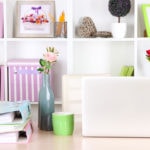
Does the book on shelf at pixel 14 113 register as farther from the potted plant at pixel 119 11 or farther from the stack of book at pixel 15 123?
the potted plant at pixel 119 11

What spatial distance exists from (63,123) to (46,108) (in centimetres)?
19

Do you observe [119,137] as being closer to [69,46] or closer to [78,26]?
[69,46]

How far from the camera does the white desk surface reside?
1.58 metres

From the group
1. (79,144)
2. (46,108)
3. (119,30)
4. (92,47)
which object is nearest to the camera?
(79,144)

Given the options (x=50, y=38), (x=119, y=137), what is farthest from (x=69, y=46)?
(x=119, y=137)

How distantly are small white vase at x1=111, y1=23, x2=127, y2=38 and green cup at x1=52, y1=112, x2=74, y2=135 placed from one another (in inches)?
58.5

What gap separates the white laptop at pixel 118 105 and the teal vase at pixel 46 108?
0.30 metres

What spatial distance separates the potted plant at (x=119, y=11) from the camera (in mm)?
3166

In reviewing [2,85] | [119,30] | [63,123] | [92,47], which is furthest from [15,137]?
[92,47]

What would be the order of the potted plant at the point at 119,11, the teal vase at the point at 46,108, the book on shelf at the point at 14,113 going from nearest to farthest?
1. the book on shelf at the point at 14,113
2. the teal vase at the point at 46,108
3. the potted plant at the point at 119,11

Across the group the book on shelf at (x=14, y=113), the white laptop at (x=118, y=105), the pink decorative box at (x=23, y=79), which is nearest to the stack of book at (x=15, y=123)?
the book on shelf at (x=14, y=113)

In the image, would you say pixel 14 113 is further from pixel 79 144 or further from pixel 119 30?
pixel 119 30

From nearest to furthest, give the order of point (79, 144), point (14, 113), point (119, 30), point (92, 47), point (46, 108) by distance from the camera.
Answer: point (79, 144) < point (14, 113) < point (46, 108) < point (119, 30) < point (92, 47)

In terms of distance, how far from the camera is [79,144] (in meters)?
1.64
